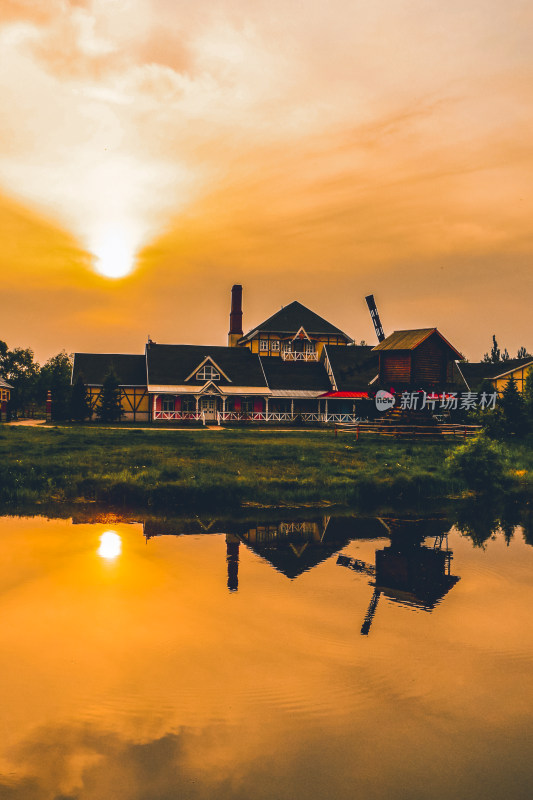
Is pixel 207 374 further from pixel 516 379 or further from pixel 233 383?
pixel 516 379

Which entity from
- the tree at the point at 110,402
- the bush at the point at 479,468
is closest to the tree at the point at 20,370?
the tree at the point at 110,402

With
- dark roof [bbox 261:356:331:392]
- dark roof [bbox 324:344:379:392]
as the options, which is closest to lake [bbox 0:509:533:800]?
dark roof [bbox 324:344:379:392]

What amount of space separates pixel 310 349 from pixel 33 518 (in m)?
57.7

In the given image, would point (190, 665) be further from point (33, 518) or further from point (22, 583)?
point (33, 518)

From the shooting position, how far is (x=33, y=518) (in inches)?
615

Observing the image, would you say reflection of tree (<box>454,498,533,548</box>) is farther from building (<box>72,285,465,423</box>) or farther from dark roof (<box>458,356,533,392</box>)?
dark roof (<box>458,356,533,392</box>)

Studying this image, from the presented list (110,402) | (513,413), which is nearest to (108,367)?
(110,402)

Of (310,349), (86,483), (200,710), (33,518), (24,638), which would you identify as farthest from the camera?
(310,349)

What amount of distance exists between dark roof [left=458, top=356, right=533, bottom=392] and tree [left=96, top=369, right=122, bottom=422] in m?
34.0

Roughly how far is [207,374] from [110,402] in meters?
9.23

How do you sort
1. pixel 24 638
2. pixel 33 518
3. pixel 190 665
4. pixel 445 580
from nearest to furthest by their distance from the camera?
1. pixel 190 665
2. pixel 24 638
3. pixel 445 580
4. pixel 33 518

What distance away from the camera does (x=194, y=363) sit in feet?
194

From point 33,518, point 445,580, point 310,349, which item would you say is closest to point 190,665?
point 445,580

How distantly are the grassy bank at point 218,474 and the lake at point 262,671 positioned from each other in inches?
178
